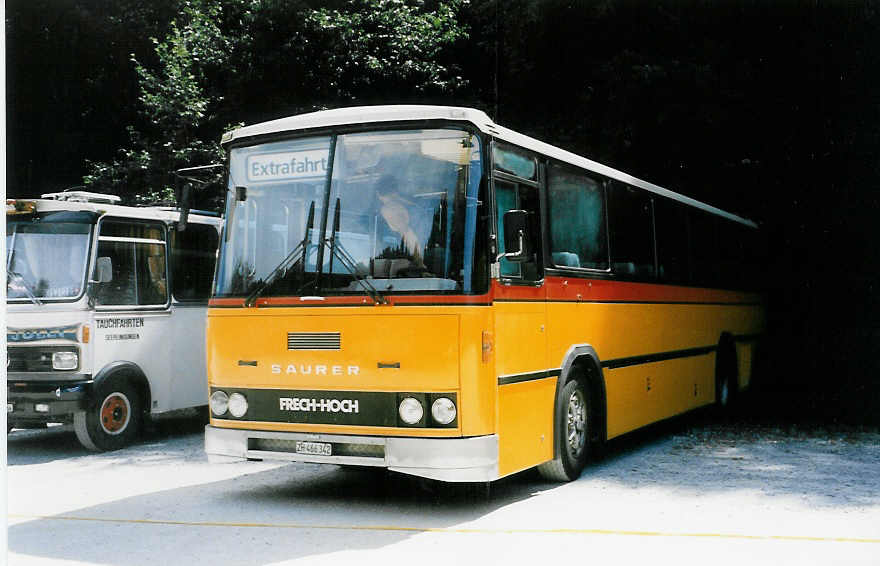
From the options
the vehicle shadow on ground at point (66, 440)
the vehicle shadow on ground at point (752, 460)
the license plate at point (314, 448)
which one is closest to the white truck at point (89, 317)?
the vehicle shadow on ground at point (66, 440)

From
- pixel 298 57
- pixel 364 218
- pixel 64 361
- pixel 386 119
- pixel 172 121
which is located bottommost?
pixel 64 361

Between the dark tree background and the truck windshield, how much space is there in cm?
767

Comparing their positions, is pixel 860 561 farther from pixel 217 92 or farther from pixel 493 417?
pixel 217 92

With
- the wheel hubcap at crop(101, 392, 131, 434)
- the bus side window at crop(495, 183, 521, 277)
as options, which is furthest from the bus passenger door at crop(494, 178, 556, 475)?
the wheel hubcap at crop(101, 392, 131, 434)

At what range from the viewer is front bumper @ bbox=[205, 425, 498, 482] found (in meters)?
7.24

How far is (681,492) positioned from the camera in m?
8.60

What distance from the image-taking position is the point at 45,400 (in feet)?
35.9

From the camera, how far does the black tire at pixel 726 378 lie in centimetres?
1430

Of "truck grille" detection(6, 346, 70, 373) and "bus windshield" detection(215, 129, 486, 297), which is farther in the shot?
"truck grille" detection(6, 346, 70, 373)

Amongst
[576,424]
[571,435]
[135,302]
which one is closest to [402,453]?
[571,435]

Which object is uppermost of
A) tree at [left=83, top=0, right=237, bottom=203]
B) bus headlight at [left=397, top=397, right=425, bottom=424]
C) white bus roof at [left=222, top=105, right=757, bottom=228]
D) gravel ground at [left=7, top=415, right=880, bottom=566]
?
tree at [left=83, top=0, right=237, bottom=203]

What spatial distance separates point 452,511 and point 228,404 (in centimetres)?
196

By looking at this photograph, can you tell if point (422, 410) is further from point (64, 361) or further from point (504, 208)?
point (64, 361)

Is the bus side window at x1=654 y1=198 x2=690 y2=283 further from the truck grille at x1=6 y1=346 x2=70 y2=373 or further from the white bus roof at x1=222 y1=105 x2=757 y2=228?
the truck grille at x1=6 y1=346 x2=70 y2=373
